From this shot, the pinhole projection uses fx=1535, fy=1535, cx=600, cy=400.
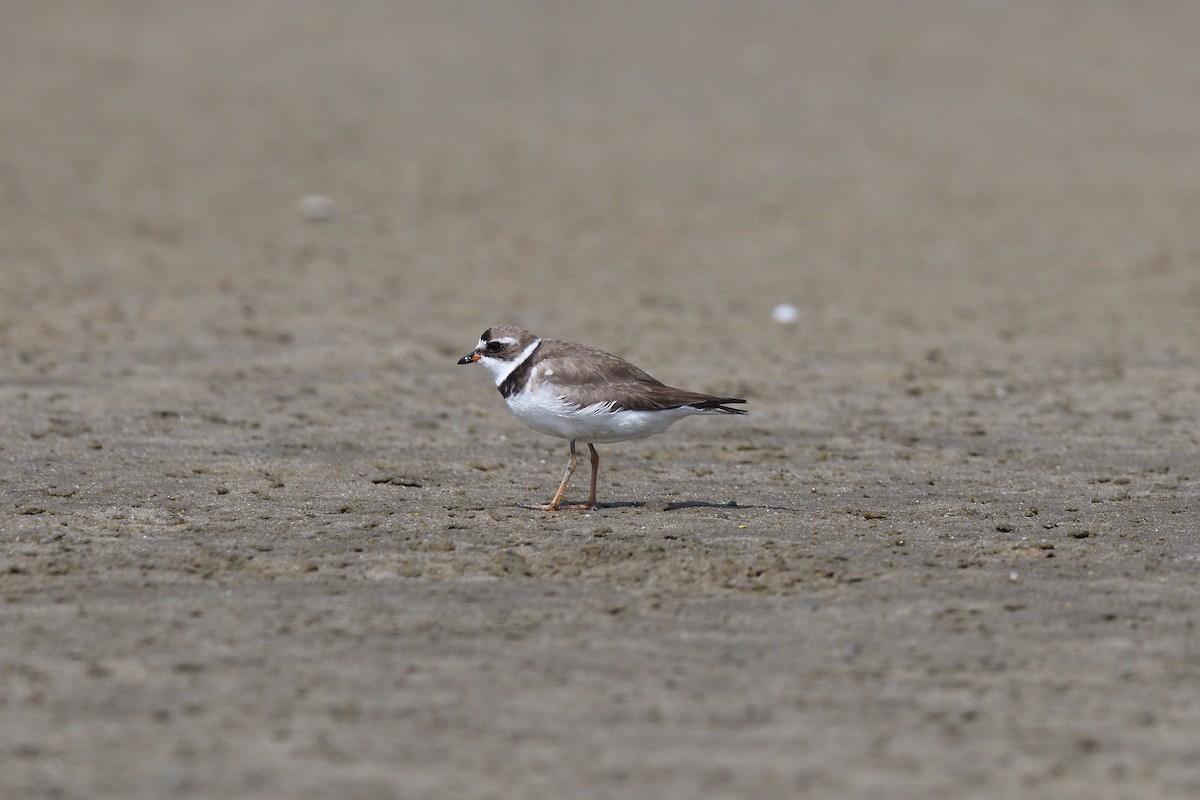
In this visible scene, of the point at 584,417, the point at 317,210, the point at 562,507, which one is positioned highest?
the point at 317,210

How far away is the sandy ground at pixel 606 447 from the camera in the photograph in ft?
14.6

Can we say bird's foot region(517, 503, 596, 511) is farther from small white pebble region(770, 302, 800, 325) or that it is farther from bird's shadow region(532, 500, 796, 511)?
small white pebble region(770, 302, 800, 325)

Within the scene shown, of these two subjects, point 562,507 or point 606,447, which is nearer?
point 562,507

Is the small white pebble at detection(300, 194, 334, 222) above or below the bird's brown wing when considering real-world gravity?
above

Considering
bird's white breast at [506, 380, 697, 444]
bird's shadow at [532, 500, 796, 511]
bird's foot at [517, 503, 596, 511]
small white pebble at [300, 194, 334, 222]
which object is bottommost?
bird's foot at [517, 503, 596, 511]

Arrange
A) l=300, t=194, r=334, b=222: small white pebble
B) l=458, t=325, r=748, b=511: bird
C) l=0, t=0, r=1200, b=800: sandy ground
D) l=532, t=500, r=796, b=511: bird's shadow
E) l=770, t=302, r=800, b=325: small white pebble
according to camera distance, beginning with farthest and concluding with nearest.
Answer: l=300, t=194, r=334, b=222: small white pebble < l=770, t=302, r=800, b=325: small white pebble < l=532, t=500, r=796, b=511: bird's shadow < l=458, t=325, r=748, b=511: bird < l=0, t=0, r=1200, b=800: sandy ground

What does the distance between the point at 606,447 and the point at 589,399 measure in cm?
189

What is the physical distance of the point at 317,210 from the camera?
15117mm

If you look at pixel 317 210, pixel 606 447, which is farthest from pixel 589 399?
pixel 317 210

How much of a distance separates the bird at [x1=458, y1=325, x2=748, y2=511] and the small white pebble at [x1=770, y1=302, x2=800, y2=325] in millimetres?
4776

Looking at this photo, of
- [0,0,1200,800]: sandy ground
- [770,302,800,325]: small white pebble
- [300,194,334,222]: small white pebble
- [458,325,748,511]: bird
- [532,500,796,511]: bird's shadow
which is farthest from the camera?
[300,194,334,222]: small white pebble

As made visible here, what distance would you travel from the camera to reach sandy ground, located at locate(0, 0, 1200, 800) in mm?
4461

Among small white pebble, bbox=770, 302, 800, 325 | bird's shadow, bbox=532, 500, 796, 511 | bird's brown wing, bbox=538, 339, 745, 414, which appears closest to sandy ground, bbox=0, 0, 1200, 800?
bird's shadow, bbox=532, 500, 796, 511

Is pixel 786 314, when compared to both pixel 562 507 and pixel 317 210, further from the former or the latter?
pixel 317 210
